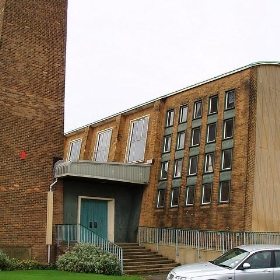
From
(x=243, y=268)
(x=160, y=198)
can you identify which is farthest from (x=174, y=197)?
(x=243, y=268)

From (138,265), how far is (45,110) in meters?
7.55

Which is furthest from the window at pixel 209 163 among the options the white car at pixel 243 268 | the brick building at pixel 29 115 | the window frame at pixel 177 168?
the white car at pixel 243 268

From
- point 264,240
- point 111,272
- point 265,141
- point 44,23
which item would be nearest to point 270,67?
point 265,141

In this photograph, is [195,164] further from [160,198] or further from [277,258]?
[277,258]

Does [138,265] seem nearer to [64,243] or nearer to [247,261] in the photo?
[64,243]

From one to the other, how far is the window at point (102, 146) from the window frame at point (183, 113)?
256 inches

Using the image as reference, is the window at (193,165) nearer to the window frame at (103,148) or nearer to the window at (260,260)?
the window frame at (103,148)

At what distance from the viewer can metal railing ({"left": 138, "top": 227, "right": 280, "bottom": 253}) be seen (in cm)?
2034

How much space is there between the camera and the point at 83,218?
2352 centimetres

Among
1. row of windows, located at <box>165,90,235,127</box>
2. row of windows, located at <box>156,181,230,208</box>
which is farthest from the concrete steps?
row of windows, located at <box>165,90,235,127</box>

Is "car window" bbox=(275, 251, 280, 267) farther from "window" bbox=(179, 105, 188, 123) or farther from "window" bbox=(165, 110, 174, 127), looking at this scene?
"window" bbox=(165, 110, 174, 127)

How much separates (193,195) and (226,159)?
2.60 meters

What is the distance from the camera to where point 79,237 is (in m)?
21.4

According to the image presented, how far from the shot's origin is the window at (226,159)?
898 inches
